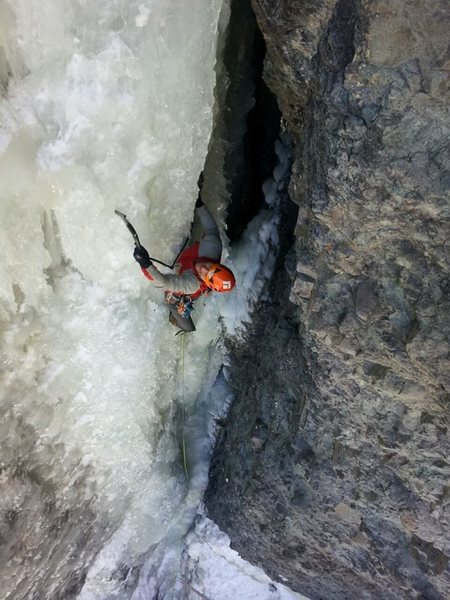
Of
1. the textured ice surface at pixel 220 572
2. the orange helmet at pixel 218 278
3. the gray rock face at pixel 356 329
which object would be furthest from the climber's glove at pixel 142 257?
the textured ice surface at pixel 220 572

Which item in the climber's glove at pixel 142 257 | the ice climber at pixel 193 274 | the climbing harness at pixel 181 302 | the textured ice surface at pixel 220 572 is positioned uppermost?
the climber's glove at pixel 142 257

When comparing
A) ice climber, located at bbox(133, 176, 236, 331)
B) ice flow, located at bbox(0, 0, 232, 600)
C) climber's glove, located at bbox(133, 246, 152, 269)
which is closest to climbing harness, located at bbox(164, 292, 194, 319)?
ice climber, located at bbox(133, 176, 236, 331)

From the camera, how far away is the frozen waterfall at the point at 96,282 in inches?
84.0

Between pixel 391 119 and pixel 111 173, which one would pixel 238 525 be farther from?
pixel 391 119

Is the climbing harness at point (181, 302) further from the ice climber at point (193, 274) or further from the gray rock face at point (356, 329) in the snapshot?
the gray rock face at point (356, 329)

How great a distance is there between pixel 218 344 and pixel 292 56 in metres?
1.88

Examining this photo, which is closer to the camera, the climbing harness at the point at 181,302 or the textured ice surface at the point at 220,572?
the climbing harness at the point at 181,302

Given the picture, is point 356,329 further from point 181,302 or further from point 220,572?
point 220,572

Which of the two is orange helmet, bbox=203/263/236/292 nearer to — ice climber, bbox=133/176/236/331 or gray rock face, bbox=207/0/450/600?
ice climber, bbox=133/176/236/331

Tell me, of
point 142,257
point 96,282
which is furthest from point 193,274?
point 96,282

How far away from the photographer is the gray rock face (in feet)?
5.65

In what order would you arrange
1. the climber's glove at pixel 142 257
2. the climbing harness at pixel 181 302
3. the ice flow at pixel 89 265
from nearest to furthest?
1. the ice flow at pixel 89 265
2. the climber's glove at pixel 142 257
3. the climbing harness at pixel 181 302

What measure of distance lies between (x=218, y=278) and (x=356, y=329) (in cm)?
80

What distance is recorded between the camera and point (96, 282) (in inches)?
106
